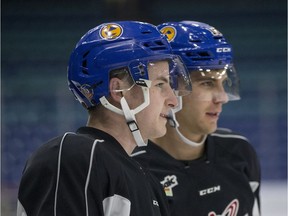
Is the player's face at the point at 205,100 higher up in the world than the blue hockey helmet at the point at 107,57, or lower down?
A: lower down

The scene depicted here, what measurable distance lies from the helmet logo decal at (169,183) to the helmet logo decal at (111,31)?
70cm

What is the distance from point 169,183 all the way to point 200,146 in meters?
0.22

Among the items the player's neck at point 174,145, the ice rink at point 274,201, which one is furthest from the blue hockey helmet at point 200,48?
the ice rink at point 274,201

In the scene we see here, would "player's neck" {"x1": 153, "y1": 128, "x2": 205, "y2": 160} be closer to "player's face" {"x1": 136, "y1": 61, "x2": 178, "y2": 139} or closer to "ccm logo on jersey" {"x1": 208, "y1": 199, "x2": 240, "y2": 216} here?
"ccm logo on jersey" {"x1": 208, "y1": 199, "x2": 240, "y2": 216}

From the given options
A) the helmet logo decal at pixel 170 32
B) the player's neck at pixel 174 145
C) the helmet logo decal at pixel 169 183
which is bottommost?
the helmet logo decal at pixel 169 183

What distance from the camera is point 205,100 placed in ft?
7.84

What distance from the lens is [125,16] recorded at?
611 cm

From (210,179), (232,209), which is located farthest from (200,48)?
(232,209)

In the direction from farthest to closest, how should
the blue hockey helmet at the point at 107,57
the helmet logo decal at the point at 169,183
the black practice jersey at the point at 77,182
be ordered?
the helmet logo decal at the point at 169,183 < the blue hockey helmet at the point at 107,57 < the black practice jersey at the point at 77,182

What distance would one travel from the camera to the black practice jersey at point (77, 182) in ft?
5.12

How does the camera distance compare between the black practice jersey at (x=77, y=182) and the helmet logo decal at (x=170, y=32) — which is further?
the helmet logo decal at (x=170, y=32)

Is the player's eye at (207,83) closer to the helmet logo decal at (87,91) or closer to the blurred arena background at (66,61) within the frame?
the helmet logo decal at (87,91)

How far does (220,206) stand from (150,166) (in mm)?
285

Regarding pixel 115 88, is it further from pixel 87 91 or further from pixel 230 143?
pixel 230 143
